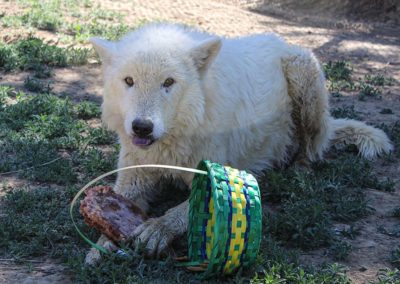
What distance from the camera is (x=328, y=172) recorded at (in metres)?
5.50

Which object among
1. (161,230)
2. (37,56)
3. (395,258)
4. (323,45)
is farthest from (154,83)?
(323,45)

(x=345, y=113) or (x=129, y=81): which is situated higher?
(x=129, y=81)

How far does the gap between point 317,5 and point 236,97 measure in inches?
373

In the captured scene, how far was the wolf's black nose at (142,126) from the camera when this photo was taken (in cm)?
402

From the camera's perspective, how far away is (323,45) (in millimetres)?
10242

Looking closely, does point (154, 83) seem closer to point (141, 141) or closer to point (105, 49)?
point (141, 141)

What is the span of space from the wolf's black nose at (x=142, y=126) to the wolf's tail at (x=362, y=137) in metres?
2.66

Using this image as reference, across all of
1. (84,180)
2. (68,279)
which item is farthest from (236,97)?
Answer: (68,279)

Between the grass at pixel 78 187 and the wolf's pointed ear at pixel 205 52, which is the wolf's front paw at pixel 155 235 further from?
the wolf's pointed ear at pixel 205 52

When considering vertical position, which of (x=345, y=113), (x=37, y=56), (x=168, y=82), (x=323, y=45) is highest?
(x=168, y=82)

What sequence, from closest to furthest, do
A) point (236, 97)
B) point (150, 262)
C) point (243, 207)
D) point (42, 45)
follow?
point (243, 207) < point (150, 262) < point (236, 97) < point (42, 45)

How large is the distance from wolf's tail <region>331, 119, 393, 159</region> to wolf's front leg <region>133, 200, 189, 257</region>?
236 centimetres

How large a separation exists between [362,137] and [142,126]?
2761mm

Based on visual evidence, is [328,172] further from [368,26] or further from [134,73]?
[368,26]
